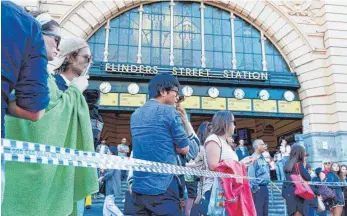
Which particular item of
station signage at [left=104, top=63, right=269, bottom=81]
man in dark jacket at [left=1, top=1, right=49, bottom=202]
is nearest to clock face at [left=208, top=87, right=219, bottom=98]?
station signage at [left=104, top=63, right=269, bottom=81]

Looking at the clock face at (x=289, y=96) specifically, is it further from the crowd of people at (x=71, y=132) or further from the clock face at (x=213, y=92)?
the crowd of people at (x=71, y=132)

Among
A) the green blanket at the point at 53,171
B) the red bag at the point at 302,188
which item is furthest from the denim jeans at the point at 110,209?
the green blanket at the point at 53,171

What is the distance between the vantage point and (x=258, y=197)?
7785 mm

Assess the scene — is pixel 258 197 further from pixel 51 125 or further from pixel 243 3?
pixel 243 3

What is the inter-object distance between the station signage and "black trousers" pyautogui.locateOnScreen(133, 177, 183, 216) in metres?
14.0

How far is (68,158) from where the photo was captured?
2.14 metres

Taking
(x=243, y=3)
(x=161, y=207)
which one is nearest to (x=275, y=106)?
(x=243, y=3)

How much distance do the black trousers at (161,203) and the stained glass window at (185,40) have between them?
1476 cm

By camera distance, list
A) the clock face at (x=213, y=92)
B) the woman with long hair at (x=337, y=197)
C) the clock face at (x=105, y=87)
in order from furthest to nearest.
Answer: the clock face at (x=213, y=92)
the clock face at (x=105, y=87)
the woman with long hair at (x=337, y=197)

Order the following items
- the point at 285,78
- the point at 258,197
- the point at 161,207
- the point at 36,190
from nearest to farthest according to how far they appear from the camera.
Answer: the point at 36,190 → the point at 161,207 → the point at 258,197 → the point at 285,78

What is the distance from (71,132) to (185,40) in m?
16.1

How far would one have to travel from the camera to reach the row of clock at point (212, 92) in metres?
16.7

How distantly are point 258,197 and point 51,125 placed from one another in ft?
21.1

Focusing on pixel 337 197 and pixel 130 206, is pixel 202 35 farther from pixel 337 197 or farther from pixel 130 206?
pixel 130 206
